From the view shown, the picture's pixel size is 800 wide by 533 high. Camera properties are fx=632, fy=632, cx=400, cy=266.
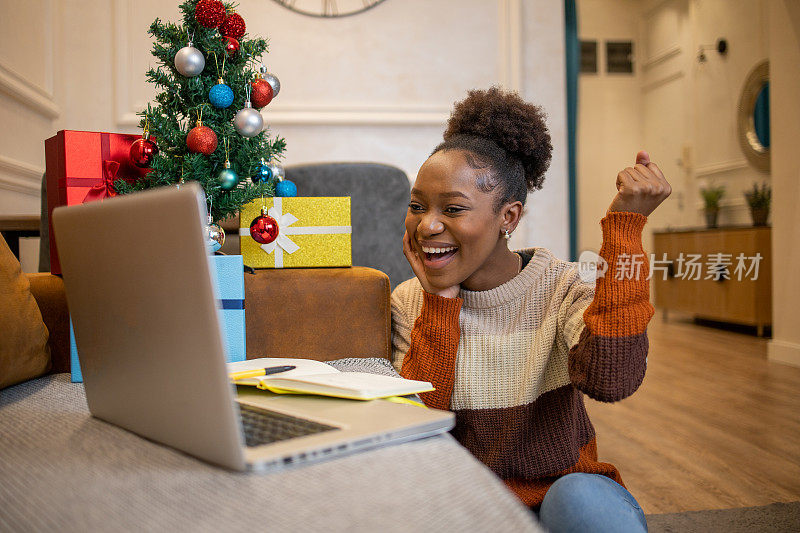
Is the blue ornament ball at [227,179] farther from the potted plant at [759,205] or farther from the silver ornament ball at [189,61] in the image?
the potted plant at [759,205]

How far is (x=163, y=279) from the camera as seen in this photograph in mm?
453

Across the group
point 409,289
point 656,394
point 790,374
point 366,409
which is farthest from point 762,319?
point 366,409

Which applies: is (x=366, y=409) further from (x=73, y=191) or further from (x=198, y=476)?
(x=73, y=191)

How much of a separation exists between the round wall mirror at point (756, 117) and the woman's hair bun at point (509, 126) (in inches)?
170

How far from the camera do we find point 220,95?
3.69 feet

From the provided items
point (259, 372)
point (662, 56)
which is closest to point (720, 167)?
point (662, 56)

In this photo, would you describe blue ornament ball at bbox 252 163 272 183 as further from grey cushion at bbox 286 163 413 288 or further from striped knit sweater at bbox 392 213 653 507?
grey cushion at bbox 286 163 413 288

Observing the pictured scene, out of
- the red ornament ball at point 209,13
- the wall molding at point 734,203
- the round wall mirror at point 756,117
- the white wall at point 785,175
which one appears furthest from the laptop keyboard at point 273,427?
the wall molding at point 734,203

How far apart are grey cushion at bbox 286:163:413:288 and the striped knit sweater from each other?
36.8 inches

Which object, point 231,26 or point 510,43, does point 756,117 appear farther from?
point 231,26

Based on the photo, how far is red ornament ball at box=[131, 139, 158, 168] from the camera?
3.40 feet

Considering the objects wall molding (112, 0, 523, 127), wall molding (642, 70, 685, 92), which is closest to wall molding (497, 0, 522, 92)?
wall molding (112, 0, 523, 127)

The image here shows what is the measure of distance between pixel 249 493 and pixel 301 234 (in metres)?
0.74

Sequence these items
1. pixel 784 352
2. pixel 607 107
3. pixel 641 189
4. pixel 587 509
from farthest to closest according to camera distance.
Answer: pixel 607 107, pixel 784 352, pixel 641 189, pixel 587 509
